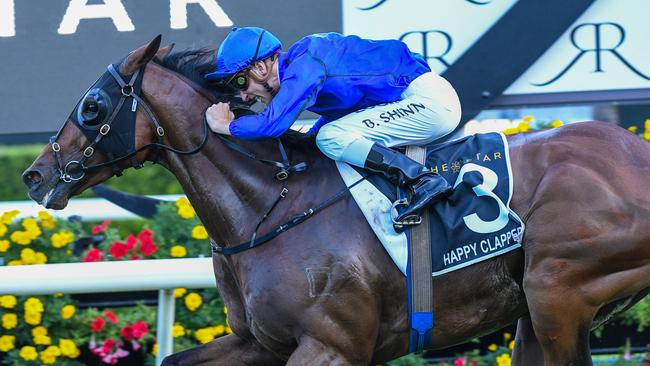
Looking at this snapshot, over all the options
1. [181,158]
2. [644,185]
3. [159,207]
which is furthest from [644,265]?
[159,207]

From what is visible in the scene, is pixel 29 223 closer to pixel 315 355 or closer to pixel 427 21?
pixel 315 355

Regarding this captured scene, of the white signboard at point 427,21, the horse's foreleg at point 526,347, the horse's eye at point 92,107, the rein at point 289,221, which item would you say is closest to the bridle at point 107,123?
the horse's eye at point 92,107

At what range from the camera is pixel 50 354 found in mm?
4883

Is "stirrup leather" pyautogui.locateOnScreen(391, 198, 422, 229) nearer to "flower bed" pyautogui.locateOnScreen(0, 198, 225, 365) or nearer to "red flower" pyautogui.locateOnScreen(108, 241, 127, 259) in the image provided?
"flower bed" pyautogui.locateOnScreen(0, 198, 225, 365)

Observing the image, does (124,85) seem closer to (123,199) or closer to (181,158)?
(181,158)

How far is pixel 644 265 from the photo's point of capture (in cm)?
386

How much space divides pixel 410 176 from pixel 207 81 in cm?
85

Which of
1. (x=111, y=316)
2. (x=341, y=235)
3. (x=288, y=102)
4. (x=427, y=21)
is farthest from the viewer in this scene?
(x=427, y=21)

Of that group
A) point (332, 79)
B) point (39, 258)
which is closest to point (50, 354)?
point (39, 258)

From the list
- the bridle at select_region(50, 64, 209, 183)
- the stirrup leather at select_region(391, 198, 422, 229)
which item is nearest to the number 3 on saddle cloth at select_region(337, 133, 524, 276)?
the stirrup leather at select_region(391, 198, 422, 229)

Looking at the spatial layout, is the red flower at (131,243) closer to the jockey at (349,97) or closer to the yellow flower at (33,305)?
the yellow flower at (33,305)

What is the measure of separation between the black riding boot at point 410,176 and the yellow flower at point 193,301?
4.67 ft

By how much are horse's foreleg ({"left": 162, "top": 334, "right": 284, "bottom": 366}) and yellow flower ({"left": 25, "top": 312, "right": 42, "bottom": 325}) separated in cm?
99

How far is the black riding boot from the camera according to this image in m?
3.86
